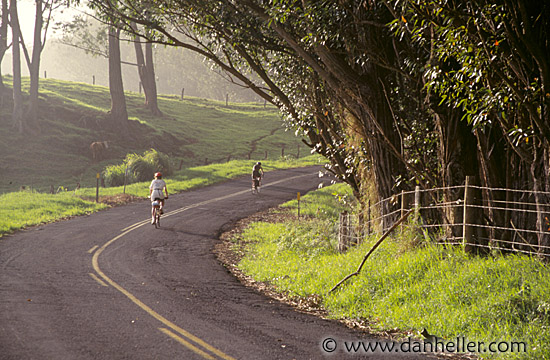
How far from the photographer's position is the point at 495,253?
831cm

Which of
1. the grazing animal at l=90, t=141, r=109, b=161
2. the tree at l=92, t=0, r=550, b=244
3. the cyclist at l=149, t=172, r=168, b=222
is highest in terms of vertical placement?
the tree at l=92, t=0, r=550, b=244

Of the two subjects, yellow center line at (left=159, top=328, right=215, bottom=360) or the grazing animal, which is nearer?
yellow center line at (left=159, top=328, right=215, bottom=360)

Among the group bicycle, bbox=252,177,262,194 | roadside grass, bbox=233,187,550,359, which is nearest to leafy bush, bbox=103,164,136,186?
bicycle, bbox=252,177,262,194

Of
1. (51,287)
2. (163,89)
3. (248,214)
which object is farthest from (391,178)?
(163,89)

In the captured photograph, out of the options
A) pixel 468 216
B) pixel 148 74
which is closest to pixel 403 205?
pixel 468 216

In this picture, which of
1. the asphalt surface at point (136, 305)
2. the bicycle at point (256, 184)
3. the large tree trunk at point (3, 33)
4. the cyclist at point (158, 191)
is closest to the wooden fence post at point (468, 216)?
the asphalt surface at point (136, 305)

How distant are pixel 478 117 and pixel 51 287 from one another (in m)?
8.15

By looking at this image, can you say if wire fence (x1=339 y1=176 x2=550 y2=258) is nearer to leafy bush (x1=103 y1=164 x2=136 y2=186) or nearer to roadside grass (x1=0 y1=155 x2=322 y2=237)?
roadside grass (x1=0 y1=155 x2=322 y2=237)

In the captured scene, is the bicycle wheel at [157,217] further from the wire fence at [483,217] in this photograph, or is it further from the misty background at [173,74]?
the misty background at [173,74]

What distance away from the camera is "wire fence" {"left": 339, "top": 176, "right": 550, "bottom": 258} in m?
8.12

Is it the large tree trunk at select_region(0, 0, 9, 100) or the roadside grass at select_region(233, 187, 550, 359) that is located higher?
the large tree trunk at select_region(0, 0, 9, 100)

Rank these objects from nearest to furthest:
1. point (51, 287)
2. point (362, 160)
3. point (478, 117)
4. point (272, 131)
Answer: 1. point (478, 117)
2. point (51, 287)
3. point (362, 160)
4. point (272, 131)

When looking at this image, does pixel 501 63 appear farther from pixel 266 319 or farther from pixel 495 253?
pixel 266 319

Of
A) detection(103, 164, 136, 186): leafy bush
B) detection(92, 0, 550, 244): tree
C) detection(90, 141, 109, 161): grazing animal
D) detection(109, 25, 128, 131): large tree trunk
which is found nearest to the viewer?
detection(92, 0, 550, 244): tree
